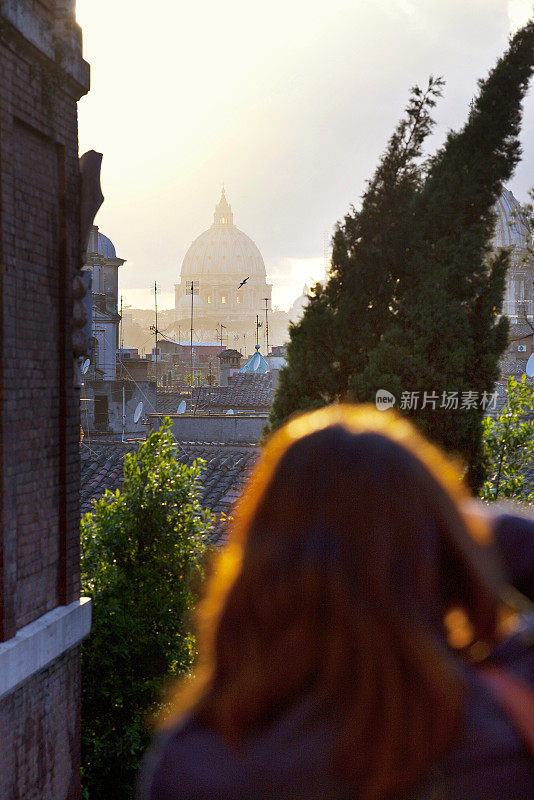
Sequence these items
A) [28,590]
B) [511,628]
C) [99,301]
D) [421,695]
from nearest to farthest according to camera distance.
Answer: [421,695] < [511,628] < [28,590] < [99,301]

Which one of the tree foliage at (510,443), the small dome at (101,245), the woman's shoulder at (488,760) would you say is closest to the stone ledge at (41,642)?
the woman's shoulder at (488,760)

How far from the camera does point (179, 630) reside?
8.66 meters

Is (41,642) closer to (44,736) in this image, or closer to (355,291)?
(44,736)

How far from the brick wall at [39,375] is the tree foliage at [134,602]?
121 cm

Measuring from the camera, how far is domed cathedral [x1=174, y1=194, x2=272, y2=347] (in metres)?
150

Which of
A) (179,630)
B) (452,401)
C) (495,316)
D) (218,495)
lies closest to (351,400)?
(452,401)

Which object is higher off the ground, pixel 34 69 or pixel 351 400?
pixel 34 69

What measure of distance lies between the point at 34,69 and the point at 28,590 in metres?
3.67

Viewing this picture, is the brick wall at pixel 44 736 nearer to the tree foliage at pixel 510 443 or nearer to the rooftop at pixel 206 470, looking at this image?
the tree foliage at pixel 510 443

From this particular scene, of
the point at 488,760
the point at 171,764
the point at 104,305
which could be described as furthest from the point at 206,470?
the point at 104,305

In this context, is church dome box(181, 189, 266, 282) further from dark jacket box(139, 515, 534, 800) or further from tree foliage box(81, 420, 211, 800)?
dark jacket box(139, 515, 534, 800)

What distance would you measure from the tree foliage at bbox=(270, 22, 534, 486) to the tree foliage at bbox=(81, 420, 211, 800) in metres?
1.73

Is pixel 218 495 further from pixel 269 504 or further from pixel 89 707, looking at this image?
pixel 269 504

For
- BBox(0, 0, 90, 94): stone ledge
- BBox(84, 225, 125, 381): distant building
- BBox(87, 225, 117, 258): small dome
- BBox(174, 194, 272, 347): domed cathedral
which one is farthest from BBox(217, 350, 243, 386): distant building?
BBox(174, 194, 272, 347): domed cathedral
